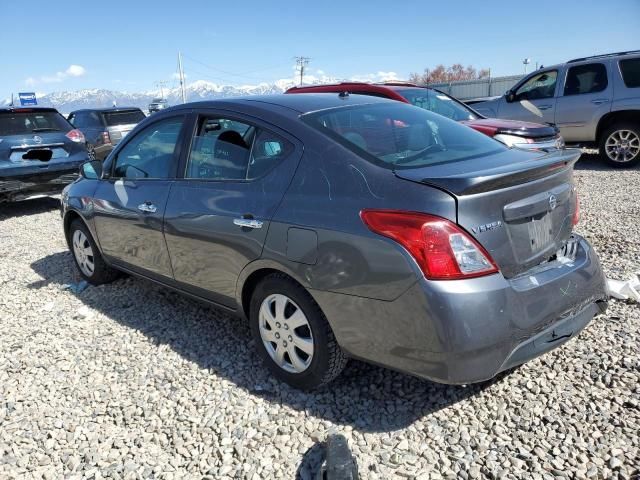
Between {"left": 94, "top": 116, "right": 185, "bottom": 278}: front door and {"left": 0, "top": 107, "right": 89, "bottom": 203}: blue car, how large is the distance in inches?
170

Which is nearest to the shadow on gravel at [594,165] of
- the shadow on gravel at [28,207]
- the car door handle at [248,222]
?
the car door handle at [248,222]

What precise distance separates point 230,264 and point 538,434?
6.01ft

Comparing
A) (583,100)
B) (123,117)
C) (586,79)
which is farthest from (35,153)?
(586,79)

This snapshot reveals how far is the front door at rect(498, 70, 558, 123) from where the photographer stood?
9.81m

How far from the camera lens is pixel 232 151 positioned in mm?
3082

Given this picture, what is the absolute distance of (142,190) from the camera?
368 cm

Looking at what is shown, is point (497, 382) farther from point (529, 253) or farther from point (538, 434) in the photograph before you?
point (529, 253)

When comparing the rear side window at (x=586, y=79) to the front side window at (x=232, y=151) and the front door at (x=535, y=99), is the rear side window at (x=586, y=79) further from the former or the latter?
the front side window at (x=232, y=151)

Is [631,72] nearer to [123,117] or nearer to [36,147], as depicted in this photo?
[36,147]

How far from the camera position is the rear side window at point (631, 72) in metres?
8.87

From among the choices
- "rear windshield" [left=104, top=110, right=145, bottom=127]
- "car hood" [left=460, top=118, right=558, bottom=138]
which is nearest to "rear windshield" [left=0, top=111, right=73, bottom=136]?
"rear windshield" [left=104, top=110, right=145, bottom=127]

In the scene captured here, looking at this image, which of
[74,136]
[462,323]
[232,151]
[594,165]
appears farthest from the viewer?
[594,165]

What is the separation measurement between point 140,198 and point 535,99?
8873 millimetres

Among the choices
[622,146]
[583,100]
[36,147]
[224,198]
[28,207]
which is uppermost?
[583,100]
